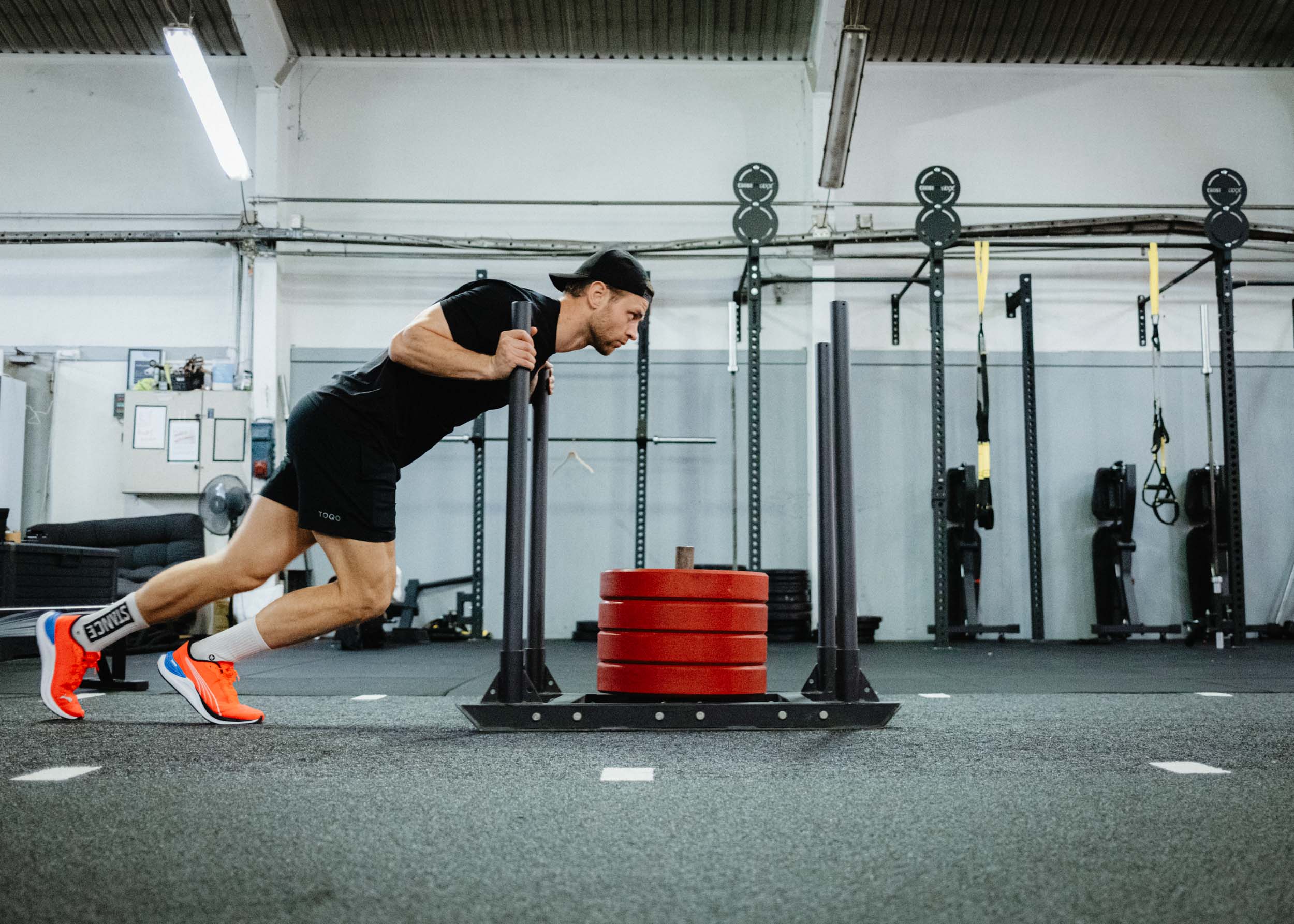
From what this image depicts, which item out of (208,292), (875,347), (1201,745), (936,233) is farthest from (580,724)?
(208,292)

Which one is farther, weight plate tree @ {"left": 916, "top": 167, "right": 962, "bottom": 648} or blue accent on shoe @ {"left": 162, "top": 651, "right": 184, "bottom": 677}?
weight plate tree @ {"left": 916, "top": 167, "right": 962, "bottom": 648}

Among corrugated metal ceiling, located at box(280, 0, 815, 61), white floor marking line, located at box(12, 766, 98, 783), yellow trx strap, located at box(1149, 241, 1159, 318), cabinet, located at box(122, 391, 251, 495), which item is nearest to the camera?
white floor marking line, located at box(12, 766, 98, 783)

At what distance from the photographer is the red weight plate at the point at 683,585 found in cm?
238

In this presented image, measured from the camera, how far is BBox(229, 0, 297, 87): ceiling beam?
6.70m

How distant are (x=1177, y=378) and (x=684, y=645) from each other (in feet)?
20.4

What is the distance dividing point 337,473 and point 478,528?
476cm

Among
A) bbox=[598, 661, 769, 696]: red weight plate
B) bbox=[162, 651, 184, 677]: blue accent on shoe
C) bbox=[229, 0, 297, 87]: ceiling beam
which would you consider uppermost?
bbox=[229, 0, 297, 87]: ceiling beam

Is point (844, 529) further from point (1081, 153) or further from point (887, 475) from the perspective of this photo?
point (1081, 153)

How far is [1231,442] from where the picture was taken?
6.02 metres

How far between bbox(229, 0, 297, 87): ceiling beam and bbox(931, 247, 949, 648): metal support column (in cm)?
475

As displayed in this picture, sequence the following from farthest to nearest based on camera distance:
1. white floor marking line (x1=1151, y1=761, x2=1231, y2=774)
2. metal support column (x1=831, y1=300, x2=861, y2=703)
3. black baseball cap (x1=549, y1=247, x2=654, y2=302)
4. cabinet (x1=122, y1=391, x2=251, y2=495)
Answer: cabinet (x1=122, y1=391, x2=251, y2=495) < metal support column (x1=831, y1=300, x2=861, y2=703) < black baseball cap (x1=549, y1=247, x2=654, y2=302) < white floor marking line (x1=1151, y1=761, x2=1231, y2=774)

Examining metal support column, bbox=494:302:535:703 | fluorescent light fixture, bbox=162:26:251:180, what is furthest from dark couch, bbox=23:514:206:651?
metal support column, bbox=494:302:535:703

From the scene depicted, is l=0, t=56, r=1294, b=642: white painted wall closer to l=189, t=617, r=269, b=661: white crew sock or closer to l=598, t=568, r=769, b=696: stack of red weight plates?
l=598, t=568, r=769, b=696: stack of red weight plates

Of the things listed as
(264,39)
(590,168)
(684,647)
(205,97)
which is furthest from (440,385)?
(264,39)
